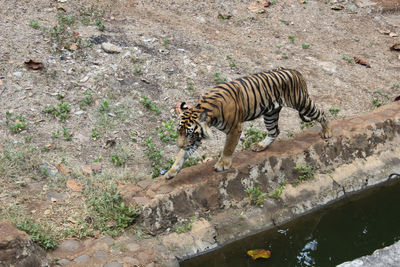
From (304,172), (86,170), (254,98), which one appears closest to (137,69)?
(86,170)

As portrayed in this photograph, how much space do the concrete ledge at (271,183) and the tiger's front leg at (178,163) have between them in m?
0.08

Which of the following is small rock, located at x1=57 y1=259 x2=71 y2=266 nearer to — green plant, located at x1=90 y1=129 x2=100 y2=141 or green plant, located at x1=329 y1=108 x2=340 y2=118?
green plant, located at x1=90 y1=129 x2=100 y2=141

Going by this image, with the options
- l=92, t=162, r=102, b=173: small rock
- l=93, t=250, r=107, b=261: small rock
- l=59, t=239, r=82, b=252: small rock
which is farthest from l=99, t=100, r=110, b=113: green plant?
l=93, t=250, r=107, b=261: small rock

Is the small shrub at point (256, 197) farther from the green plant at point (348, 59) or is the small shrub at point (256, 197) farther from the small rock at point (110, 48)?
the green plant at point (348, 59)

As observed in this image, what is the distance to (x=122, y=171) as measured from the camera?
19.0ft

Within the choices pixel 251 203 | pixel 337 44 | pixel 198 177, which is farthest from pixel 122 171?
pixel 337 44

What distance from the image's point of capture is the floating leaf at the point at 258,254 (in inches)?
196

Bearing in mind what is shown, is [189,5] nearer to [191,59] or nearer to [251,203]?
[191,59]

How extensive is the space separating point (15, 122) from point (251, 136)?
324 centimetres

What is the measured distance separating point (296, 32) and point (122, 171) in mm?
5889

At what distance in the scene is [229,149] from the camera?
17.5 feet

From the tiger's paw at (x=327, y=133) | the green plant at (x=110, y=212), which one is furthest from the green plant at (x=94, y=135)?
the tiger's paw at (x=327, y=133)

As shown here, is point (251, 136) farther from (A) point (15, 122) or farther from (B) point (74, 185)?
(A) point (15, 122)

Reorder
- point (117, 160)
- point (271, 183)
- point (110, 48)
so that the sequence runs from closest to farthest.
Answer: point (271, 183) < point (117, 160) < point (110, 48)
